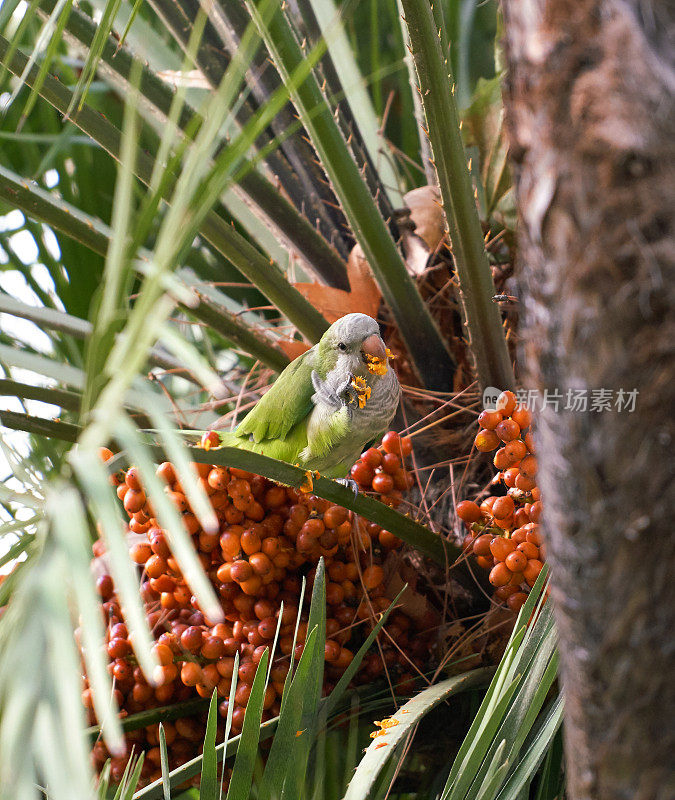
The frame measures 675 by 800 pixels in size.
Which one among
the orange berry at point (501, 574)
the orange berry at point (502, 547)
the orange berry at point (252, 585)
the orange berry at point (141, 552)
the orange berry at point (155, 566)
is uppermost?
the orange berry at point (141, 552)

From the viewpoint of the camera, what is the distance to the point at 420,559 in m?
0.84

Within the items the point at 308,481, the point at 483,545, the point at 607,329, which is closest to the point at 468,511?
the point at 483,545

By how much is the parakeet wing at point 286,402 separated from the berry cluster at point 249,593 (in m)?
0.18

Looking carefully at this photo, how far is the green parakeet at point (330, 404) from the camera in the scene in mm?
886

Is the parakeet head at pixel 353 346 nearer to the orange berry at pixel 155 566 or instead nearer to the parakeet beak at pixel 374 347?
the parakeet beak at pixel 374 347

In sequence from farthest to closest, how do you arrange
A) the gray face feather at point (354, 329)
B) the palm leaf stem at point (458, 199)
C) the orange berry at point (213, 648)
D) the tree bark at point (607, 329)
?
the gray face feather at point (354, 329)
the orange berry at point (213, 648)
the palm leaf stem at point (458, 199)
the tree bark at point (607, 329)

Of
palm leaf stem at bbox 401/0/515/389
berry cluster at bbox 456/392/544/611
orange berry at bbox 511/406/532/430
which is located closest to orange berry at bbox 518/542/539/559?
berry cluster at bbox 456/392/544/611

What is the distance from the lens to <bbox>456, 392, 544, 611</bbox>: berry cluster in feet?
2.21

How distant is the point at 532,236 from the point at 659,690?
182mm

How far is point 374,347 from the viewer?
0.87 metres

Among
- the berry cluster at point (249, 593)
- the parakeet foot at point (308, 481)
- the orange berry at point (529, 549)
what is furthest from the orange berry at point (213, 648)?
the orange berry at point (529, 549)

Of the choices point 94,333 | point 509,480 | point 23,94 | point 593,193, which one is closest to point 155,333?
point 94,333

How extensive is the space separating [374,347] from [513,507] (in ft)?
Answer: 0.88

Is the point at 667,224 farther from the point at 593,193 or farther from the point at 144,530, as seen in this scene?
the point at 144,530
